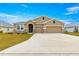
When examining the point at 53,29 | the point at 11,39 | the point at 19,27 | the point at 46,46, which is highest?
the point at 19,27

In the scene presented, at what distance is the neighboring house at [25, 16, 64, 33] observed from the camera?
10.8m

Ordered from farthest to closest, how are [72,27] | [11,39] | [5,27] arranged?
1. [11,39]
2. [5,27]
3. [72,27]

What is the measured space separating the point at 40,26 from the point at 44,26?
0.18m

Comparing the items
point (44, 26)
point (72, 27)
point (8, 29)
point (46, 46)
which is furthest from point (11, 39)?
point (72, 27)

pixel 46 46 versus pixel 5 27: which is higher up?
pixel 5 27

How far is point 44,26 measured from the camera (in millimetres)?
11148

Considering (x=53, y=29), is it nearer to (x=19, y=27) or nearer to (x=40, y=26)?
(x=40, y=26)

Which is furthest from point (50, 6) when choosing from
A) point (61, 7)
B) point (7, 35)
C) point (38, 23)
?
point (7, 35)

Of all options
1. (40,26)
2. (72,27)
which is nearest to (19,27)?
(40,26)

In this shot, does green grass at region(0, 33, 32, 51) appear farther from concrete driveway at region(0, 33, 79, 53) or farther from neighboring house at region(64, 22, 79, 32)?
neighboring house at region(64, 22, 79, 32)

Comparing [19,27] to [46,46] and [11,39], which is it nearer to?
[11,39]

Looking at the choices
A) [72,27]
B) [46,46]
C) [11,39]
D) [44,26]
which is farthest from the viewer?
[11,39]

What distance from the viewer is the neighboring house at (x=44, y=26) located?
35.3 feet

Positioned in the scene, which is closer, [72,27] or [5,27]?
[72,27]
